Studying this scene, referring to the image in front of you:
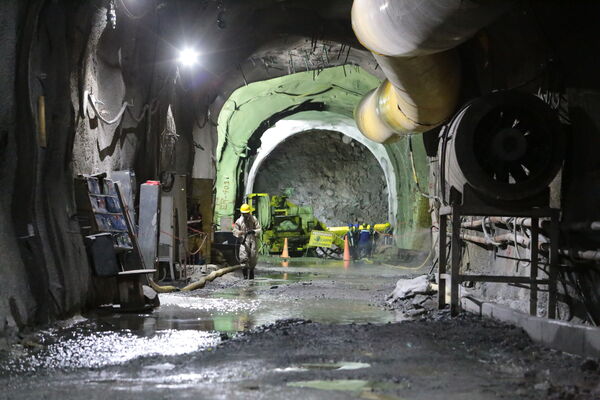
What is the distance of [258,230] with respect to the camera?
13711 mm

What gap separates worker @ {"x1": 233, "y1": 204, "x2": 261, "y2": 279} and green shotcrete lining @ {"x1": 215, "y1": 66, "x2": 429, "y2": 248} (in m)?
5.18

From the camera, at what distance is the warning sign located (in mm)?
23078

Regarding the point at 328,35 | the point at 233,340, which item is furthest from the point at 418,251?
the point at 233,340

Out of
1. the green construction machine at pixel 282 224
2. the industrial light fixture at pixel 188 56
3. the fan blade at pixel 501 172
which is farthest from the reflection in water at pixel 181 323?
the green construction machine at pixel 282 224

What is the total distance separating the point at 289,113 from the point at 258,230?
332 inches

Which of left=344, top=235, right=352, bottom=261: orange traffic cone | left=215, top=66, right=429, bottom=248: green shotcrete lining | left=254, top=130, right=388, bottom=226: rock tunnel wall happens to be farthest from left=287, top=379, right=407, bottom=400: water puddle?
left=254, top=130, right=388, bottom=226: rock tunnel wall

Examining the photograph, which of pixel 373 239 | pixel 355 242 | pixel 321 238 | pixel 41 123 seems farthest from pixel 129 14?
pixel 373 239

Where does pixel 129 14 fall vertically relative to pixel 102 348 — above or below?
above

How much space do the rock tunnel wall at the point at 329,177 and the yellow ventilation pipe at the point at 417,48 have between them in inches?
615

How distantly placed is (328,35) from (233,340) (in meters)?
9.28

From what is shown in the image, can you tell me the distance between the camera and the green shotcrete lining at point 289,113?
18.1 metres

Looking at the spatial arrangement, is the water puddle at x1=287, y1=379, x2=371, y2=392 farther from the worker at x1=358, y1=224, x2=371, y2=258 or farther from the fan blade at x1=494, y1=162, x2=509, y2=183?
the worker at x1=358, y1=224, x2=371, y2=258

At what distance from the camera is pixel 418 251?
18.7 metres

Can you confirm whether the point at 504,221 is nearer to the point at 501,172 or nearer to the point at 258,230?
the point at 501,172
